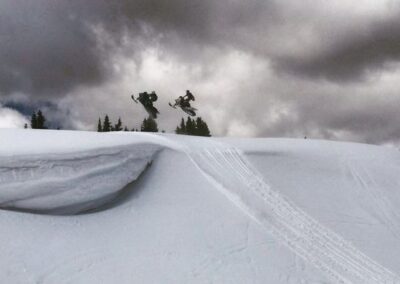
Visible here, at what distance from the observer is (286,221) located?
4848 millimetres

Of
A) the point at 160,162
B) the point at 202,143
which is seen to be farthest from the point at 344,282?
the point at 202,143

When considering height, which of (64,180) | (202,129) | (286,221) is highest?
(202,129)

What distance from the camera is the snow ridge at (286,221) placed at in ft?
13.8

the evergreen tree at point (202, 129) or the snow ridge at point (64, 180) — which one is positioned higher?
the evergreen tree at point (202, 129)

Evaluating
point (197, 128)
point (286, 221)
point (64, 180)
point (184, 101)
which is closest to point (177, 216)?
point (64, 180)

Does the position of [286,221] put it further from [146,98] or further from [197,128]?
[197,128]

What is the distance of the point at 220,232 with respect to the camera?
4320 millimetres

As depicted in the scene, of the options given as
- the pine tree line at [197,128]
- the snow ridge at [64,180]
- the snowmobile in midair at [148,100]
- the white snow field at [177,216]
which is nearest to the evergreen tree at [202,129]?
the pine tree line at [197,128]

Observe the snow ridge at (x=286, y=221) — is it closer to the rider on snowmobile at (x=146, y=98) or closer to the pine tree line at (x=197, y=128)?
the rider on snowmobile at (x=146, y=98)

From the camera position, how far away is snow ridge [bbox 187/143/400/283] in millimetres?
4195

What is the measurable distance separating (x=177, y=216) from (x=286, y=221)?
4.12 feet

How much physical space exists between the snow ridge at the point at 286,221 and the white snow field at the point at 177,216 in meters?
0.02

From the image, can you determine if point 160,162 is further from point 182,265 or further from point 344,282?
point 344,282

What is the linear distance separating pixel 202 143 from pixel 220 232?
216cm
